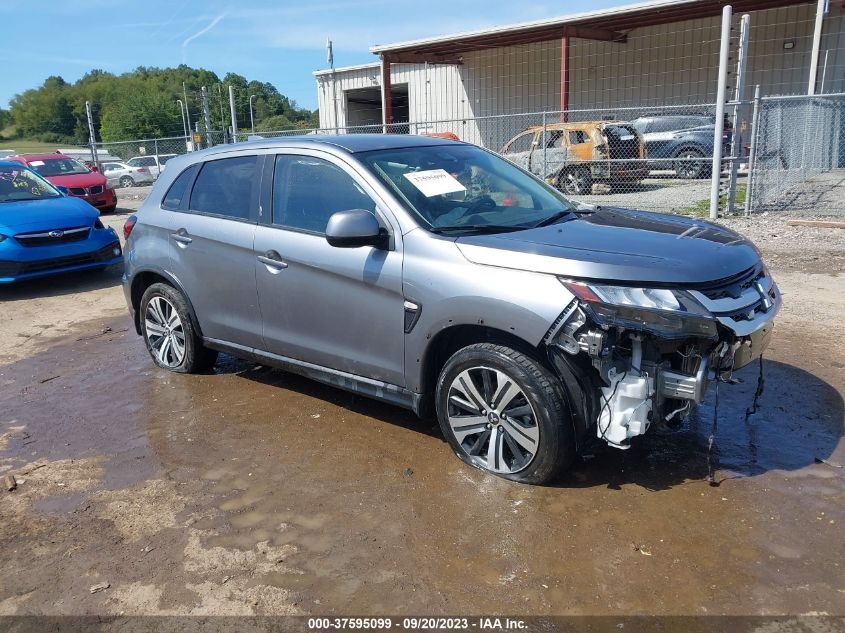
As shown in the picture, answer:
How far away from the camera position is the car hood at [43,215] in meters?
8.57

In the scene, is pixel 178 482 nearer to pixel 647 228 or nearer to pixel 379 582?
pixel 379 582

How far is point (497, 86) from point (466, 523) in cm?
2573

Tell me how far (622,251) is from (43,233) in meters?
7.80

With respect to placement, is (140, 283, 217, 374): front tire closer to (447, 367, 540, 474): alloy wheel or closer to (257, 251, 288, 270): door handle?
(257, 251, 288, 270): door handle

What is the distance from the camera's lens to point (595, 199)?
1455cm

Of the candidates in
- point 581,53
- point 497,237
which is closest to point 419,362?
point 497,237

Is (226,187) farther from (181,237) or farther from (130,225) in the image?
(130,225)

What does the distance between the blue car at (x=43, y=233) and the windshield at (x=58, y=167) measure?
7.69 meters

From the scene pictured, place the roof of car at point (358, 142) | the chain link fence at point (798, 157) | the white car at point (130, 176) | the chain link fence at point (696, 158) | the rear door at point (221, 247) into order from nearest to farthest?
1. the roof of car at point (358, 142)
2. the rear door at point (221, 247)
3. the chain link fence at point (798, 157)
4. the chain link fence at point (696, 158)
5. the white car at point (130, 176)

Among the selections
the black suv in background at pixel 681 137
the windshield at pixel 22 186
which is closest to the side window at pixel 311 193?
the windshield at pixel 22 186

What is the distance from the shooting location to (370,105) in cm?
3541

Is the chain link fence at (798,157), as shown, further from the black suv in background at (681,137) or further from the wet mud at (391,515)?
the wet mud at (391,515)

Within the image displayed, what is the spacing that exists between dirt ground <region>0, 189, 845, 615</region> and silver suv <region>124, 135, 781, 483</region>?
382 mm

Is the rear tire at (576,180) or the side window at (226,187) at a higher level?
the side window at (226,187)
